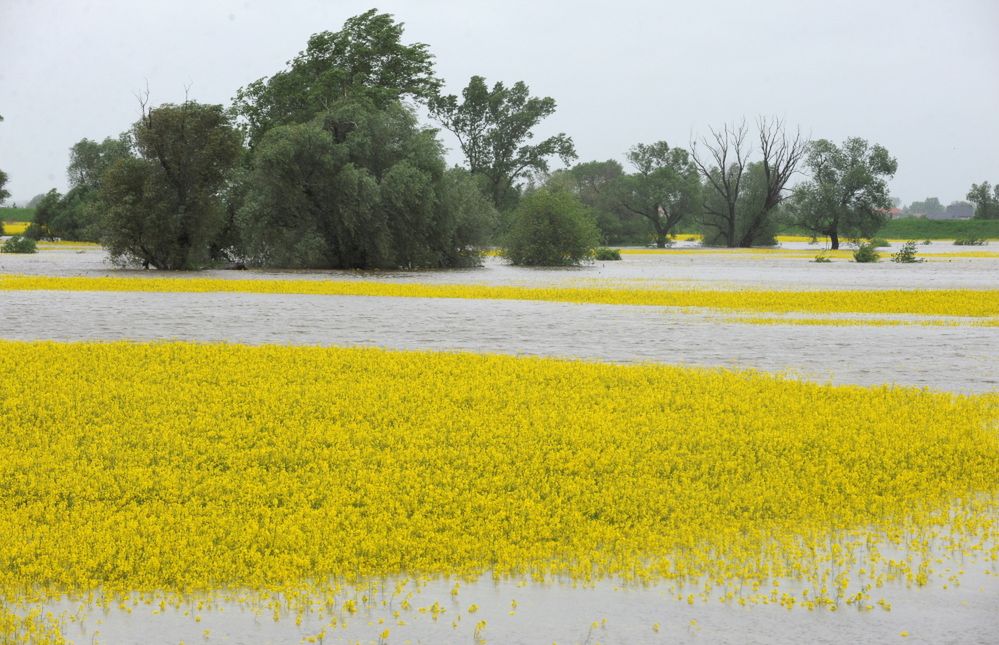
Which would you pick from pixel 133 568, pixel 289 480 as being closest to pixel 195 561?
pixel 133 568

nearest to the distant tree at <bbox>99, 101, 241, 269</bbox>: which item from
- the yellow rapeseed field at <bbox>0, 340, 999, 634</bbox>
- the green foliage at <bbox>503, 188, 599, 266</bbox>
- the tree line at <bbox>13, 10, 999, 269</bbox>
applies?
the tree line at <bbox>13, 10, 999, 269</bbox>

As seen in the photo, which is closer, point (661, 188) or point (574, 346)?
point (574, 346)

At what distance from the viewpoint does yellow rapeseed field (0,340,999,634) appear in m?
5.93

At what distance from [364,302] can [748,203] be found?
7577cm

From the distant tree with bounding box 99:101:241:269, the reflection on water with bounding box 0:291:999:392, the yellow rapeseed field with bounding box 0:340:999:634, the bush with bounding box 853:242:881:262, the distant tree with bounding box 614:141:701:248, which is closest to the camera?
the yellow rapeseed field with bounding box 0:340:999:634

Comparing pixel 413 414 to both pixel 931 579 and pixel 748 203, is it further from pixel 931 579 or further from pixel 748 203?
pixel 748 203

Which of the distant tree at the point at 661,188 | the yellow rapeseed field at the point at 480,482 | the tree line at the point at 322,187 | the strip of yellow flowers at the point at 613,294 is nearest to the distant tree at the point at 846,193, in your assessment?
the distant tree at the point at 661,188

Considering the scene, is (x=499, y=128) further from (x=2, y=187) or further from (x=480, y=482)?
(x=480, y=482)

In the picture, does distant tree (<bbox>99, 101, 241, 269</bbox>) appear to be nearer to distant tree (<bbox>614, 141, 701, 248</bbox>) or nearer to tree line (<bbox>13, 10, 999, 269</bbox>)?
tree line (<bbox>13, 10, 999, 269</bbox>)

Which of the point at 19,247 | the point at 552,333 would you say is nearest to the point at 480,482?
the point at 552,333

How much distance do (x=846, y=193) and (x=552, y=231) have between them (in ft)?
116

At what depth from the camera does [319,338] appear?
17.1 m

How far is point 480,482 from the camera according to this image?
754cm

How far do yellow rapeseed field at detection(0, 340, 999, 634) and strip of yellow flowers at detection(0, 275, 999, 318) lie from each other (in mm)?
13430
